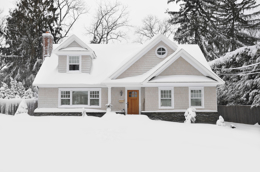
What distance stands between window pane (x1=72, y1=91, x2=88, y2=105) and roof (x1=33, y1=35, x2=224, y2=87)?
741 millimetres

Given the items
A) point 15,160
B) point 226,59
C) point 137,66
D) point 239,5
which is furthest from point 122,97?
point 239,5

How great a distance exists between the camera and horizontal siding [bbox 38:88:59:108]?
15.7m

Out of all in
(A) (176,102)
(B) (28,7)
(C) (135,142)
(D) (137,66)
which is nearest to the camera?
(C) (135,142)

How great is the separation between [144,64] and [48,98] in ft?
24.8

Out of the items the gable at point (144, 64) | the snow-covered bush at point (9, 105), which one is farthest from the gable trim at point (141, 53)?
the snow-covered bush at point (9, 105)

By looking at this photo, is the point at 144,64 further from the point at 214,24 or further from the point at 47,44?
the point at 214,24

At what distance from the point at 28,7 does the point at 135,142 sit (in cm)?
2632

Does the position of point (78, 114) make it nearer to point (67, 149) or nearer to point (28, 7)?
point (67, 149)

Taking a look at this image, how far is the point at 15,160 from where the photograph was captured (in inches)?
251

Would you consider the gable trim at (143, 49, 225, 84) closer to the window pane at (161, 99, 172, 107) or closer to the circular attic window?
the circular attic window

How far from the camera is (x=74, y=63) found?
1686cm

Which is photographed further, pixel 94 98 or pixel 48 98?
pixel 94 98

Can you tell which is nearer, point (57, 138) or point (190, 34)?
point (57, 138)

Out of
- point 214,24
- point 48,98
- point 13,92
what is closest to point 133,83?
point 48,98
